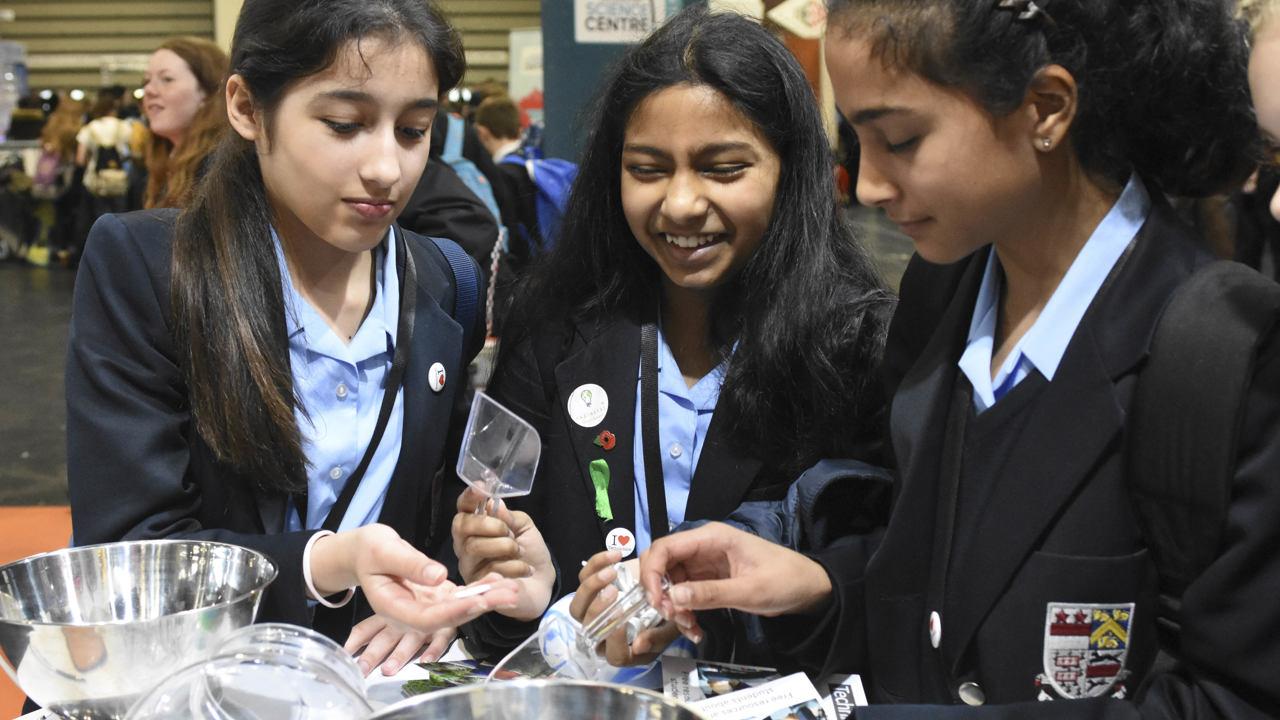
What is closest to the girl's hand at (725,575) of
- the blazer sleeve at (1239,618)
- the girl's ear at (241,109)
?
the blazer sleeve at (1239,618)

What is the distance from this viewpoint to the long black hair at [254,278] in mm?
1562

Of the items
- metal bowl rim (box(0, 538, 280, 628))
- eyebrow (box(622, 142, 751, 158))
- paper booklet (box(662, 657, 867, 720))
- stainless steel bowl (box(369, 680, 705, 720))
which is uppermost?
eyebrow (box(622, 142, 751, 158))

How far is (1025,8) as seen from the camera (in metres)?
1.16

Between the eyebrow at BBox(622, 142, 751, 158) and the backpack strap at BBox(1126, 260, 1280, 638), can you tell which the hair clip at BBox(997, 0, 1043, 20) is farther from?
the eyebrow at BBox(622, 142, 751, 158)

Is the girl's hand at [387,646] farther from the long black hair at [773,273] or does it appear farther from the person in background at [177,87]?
the person in background at [177,87]

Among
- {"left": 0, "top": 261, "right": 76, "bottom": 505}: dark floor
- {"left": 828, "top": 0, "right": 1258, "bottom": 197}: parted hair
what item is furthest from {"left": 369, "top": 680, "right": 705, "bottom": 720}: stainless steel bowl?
{"left": 0, "top": 261, "right": 76, "bottom": 505}: dark floor

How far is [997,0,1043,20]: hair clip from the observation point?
45.7 inches

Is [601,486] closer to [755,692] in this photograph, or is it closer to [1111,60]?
[755,692]

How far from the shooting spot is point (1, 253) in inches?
529

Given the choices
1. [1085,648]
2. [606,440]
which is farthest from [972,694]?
[606,440]

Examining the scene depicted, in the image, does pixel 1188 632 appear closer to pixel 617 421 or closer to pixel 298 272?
pixel 617 421

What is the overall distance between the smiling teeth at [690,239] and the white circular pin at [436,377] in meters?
0.43

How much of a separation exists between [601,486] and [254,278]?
63 centimetres

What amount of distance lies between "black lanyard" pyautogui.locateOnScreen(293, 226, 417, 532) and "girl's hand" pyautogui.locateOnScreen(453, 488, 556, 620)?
227mm
